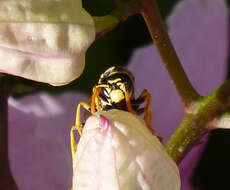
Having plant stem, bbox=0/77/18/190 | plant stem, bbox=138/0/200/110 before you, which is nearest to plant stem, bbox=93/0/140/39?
plant stem, bbox=138/0/200/110

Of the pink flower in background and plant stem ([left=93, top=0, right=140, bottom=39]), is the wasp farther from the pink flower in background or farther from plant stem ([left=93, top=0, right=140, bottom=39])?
the pink flower in background

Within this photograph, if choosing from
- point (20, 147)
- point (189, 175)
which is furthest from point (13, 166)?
point (189, 175)

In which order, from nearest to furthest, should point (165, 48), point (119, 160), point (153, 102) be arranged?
point (119, 160) → point (165, 48) → point (153, 102)

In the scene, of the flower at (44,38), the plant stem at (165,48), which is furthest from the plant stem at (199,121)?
the flower at (44,38)

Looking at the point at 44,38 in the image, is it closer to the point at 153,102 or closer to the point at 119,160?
the point at 119,160

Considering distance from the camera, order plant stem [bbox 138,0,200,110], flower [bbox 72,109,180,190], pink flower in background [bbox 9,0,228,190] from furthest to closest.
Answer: pink flower in background [bbox 9,0,228,190], plant stem [bbox 138,0,200,110], flower [bbox 72,109,180,190]

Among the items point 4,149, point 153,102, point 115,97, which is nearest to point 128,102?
point 115,97
